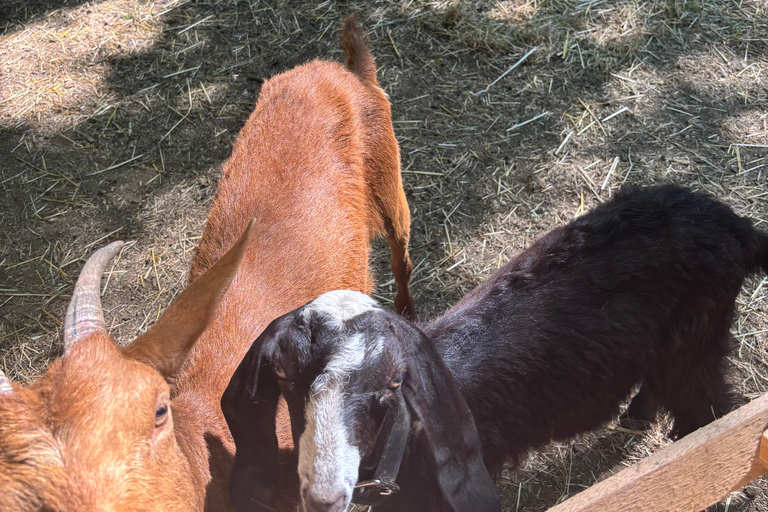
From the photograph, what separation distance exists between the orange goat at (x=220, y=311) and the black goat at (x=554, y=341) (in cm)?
30

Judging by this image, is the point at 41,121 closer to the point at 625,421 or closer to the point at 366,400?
the point at 366,400

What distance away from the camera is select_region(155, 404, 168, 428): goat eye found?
1.99 meters

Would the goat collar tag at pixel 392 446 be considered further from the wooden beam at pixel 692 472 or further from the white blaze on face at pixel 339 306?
the wooden beam at pixel 692 472

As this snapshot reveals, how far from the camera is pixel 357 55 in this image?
3.78m

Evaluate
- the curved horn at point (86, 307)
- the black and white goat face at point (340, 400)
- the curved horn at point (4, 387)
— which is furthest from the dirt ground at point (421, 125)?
the curved horn at point (4, 387)

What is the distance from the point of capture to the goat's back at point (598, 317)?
262cm

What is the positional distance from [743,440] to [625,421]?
5.08 ft

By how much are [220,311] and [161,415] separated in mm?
774

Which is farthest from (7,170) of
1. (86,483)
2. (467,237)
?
(86,483)

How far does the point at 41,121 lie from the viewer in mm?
5008

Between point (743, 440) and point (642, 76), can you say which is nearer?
point (743, 440)

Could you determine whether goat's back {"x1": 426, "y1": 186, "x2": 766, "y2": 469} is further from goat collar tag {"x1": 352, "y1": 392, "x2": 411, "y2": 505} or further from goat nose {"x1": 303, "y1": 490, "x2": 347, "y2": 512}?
goat nose {"x1": 303, "y1": 490, "x2": 347, "y2": 512}

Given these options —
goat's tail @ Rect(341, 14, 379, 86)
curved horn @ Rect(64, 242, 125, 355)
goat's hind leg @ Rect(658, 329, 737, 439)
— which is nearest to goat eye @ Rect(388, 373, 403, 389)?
curved horn @ Rect(64, 242, 125, 355)

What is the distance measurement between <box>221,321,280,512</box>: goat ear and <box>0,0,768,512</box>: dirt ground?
5.45ft
